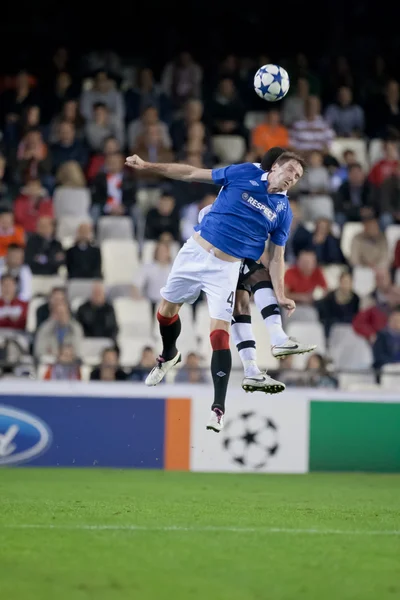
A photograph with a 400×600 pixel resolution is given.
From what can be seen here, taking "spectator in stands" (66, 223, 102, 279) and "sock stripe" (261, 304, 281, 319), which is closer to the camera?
"sock stripe" (261, 304, 281, 319)

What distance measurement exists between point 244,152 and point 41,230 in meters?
4.01

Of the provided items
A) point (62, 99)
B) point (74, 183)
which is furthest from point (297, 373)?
point (62, 99)

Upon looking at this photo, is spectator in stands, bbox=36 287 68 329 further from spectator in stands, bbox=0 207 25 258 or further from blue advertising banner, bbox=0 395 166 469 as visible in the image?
blue advertising banner, bbox=0 395 166 469

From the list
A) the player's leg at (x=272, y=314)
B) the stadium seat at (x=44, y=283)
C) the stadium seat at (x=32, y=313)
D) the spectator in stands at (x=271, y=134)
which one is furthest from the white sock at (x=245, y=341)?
the spectator in stands at (x=271, y=134)

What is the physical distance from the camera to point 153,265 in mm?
16281

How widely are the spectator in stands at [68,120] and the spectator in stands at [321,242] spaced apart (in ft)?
12.0

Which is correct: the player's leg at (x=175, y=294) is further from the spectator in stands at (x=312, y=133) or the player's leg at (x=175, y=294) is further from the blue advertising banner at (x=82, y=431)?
the spectator in stands at (x=312, y=133)

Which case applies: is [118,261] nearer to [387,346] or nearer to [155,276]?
[155,276]

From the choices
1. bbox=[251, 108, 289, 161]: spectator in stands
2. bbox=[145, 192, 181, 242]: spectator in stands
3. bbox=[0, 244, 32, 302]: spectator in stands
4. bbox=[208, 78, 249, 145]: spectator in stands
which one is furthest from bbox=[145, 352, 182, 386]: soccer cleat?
bbox=[208, 78, 249, 145]: spectator in stands

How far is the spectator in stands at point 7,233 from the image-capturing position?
53.5 ft

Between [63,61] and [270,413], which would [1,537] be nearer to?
[270,413]

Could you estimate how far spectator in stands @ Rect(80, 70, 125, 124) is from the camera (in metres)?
18.7

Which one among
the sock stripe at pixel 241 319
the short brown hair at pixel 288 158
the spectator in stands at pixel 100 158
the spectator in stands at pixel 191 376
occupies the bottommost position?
the spectator in stands at pixel 191 376

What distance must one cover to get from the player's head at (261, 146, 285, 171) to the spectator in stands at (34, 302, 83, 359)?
5397 millimetres
